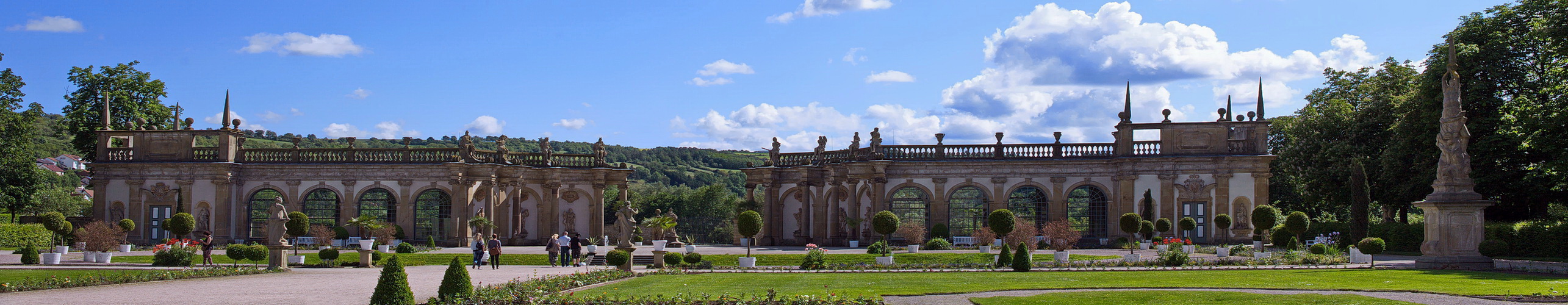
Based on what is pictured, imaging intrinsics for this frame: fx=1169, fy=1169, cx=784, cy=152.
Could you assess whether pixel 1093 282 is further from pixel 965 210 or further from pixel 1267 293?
pixel 965 210

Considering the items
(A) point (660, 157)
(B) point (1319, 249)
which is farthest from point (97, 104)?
(A) point (660, 157)

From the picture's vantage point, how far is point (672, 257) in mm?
31312

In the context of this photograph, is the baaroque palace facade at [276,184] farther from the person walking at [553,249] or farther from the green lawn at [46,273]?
the green lawn at [46,273]

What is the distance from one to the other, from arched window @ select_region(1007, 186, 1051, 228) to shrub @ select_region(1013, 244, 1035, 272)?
16130mm

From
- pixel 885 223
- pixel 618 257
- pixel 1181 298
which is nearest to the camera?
pixel 1181 298

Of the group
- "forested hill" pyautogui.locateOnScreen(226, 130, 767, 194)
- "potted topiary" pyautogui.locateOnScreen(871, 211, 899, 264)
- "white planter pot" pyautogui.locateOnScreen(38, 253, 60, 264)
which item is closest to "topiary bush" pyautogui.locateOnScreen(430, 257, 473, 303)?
"white planter pot" pyautogui.locateOnScreen(38, 253, 60, 264)

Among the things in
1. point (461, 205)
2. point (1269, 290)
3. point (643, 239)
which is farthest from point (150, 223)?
point (1269, 290)

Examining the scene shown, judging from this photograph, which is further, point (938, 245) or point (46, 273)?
point (938, 245)

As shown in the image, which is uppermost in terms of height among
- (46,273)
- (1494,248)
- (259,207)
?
(259,207)

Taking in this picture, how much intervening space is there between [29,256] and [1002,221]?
26.7 m

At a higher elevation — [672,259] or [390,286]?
[390,286]

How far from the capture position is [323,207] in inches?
1815

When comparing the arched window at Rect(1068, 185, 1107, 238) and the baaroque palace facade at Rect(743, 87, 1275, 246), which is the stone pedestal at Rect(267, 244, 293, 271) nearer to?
the baaroque palace facade at Rect(743, 87, 1275, 246)

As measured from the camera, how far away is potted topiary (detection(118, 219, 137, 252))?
38.1 m
